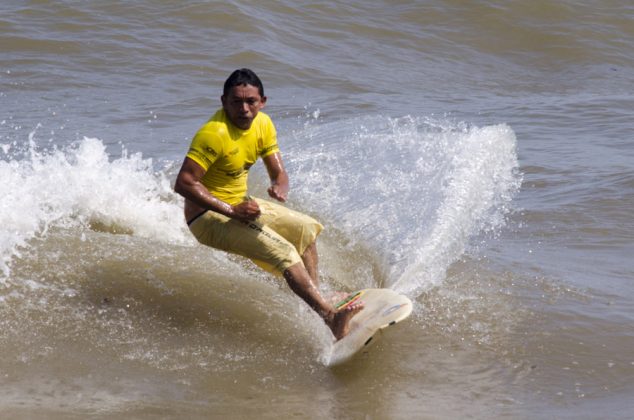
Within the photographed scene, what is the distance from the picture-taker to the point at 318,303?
201 inches

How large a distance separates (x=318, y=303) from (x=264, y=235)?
0.48 metres

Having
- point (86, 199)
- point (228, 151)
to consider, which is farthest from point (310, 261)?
point (86, 199)

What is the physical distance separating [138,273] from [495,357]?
2367 millimetres

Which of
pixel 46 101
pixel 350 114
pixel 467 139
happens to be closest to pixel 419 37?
pixel 350 114

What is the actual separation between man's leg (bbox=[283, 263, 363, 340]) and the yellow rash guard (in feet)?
1.98

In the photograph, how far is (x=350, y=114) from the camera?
11859mm

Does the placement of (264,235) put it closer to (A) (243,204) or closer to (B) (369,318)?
(A) (243,204)

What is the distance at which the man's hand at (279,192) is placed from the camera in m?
5.38

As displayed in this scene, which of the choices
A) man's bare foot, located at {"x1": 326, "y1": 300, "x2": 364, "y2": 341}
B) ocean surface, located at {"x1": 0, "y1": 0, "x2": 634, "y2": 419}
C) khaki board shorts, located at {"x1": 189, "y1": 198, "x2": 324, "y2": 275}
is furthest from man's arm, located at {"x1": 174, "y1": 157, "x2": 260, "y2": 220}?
ocean surface, located at {"x1": 0, "y1": 0, "x2": 634, "y2": 419}

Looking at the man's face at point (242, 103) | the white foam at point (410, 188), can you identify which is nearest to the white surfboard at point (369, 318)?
the white foam at point (410, 188)

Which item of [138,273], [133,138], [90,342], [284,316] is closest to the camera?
[90,342]

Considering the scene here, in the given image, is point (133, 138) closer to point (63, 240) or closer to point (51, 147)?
point (51, 147)

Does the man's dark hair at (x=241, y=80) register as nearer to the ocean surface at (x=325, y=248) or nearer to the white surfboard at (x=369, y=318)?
the white surfboard at (x=369, y=318)

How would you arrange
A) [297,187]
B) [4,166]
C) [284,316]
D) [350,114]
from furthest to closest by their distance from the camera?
[350,114]
[297,187]
[4,166]
[284,316]
